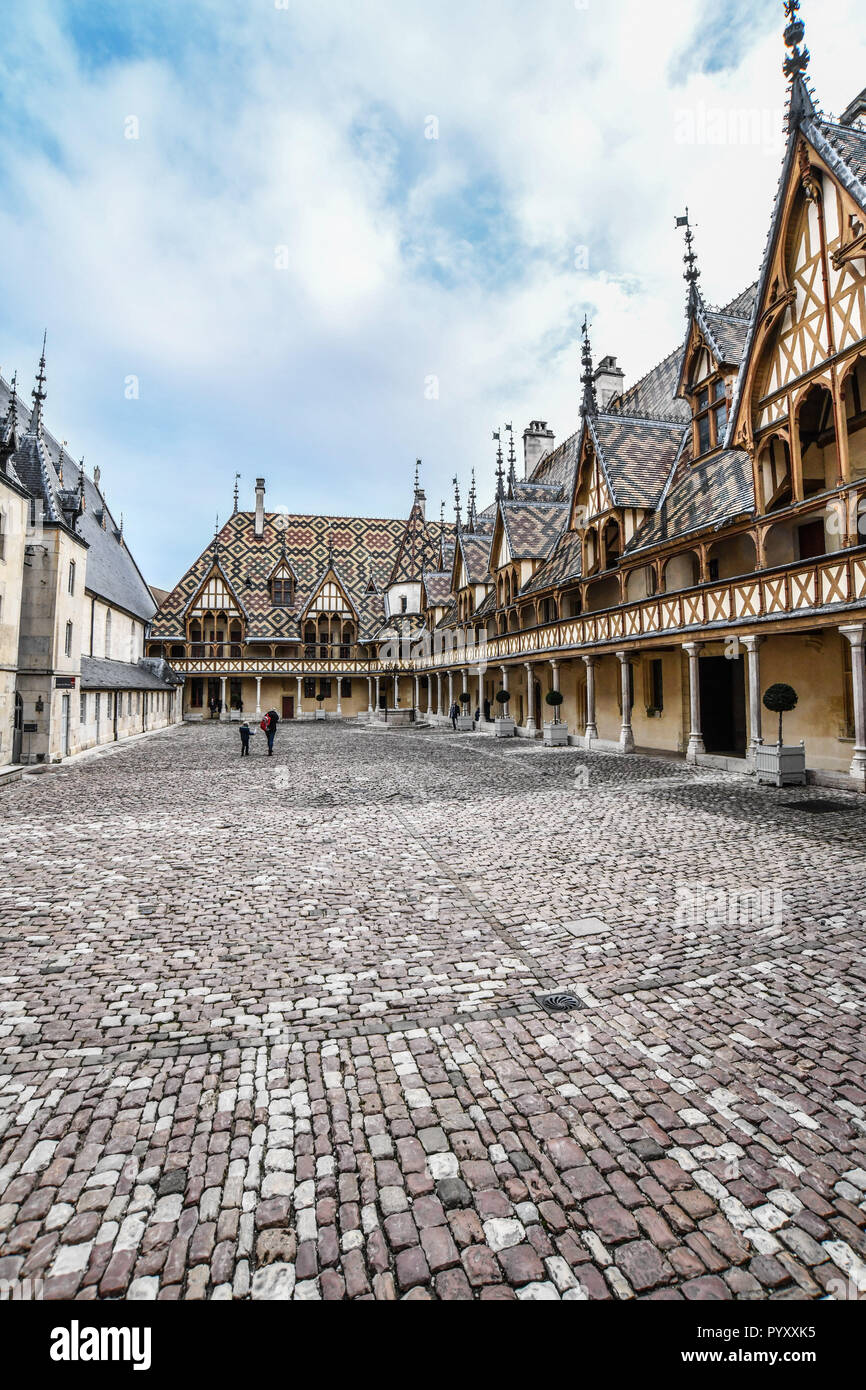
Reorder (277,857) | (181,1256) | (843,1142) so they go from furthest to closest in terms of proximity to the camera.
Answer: (277,857) → (843,1142) → (181,1256)

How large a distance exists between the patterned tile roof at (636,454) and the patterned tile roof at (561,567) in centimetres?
292

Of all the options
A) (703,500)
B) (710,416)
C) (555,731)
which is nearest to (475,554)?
(555,731)

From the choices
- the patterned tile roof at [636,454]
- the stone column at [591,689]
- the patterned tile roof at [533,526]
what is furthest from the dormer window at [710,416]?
the patterned tile roof at [533,526]

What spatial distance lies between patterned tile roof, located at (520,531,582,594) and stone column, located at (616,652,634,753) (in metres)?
4.94

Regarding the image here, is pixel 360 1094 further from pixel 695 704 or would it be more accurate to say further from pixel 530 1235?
pixel 695 704

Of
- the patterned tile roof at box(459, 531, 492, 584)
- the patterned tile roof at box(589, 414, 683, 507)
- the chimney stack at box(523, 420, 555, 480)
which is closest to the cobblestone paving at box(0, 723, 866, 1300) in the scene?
the patterned tile roof at box(589, 414, 683, 507)

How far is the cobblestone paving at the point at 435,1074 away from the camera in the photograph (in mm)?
2391

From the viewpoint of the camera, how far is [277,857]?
8078mm

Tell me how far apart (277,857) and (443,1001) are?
425 cm

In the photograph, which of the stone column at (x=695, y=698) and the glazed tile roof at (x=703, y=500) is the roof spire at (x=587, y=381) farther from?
the stone column at (x=695, y=698)

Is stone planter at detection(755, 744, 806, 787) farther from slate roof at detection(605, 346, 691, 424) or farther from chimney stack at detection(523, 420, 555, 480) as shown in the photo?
chimney stack at detection(523, 420, 555, 480)

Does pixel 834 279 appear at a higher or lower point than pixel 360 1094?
higher

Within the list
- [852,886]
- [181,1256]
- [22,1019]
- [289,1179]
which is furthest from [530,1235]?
[852,886]

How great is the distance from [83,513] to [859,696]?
34.9m
